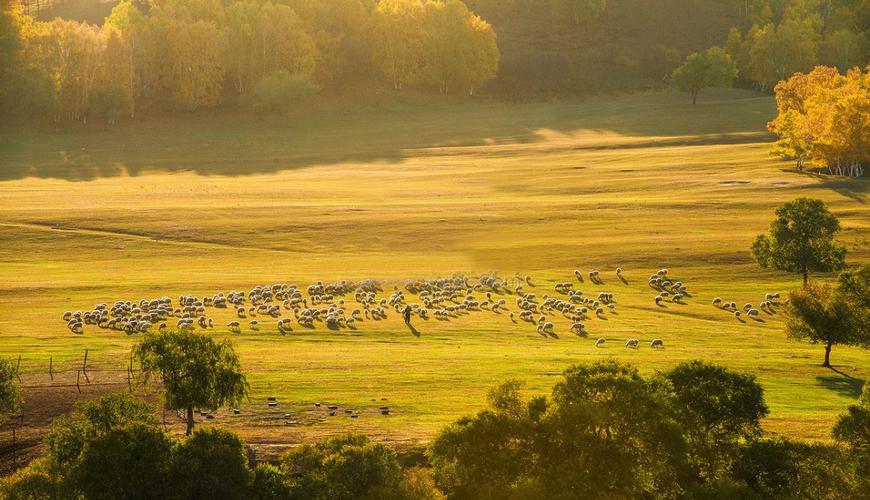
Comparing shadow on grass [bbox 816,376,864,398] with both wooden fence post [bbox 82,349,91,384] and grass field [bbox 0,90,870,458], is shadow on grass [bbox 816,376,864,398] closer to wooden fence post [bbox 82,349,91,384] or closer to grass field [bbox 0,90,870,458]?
grass field [bbox 0,90,870,458]

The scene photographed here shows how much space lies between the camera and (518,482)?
120 feet

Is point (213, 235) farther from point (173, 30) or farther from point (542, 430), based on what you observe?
point (173, 30)

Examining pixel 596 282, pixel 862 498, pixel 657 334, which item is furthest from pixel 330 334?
pixel 862 498

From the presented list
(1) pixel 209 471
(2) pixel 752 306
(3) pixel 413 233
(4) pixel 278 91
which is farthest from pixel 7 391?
(4) pixel 278 91

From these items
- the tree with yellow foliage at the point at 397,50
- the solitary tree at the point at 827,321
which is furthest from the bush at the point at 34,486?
the tree with yellow foliage at the point at 397,50

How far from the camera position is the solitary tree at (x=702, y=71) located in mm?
189875

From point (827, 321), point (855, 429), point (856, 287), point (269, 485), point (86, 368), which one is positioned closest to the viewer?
point (269, 485)

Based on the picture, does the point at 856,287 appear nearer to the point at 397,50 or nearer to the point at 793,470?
the point at 793,470

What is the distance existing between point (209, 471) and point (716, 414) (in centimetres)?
2033

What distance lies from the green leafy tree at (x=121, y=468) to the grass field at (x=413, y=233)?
273 inches

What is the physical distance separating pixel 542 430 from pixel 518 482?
2798 millimetres

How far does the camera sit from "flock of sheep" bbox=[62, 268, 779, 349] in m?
64.8

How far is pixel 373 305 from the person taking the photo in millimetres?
70938

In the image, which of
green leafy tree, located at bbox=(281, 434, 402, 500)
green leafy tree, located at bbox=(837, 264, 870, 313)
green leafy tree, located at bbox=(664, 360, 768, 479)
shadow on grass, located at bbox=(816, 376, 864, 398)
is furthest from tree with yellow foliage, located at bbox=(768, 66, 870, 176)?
green leafy tree, located at bbox=(281, 434, 402, 500)
